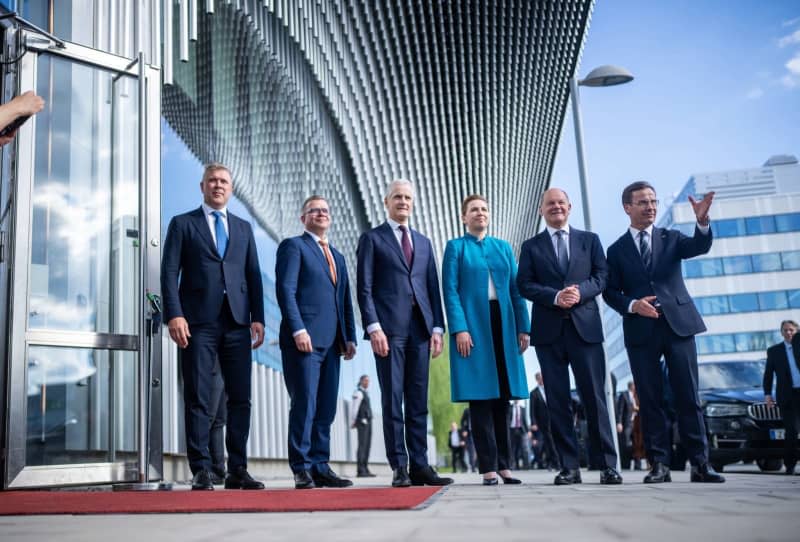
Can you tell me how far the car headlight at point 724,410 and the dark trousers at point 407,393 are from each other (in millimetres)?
4845

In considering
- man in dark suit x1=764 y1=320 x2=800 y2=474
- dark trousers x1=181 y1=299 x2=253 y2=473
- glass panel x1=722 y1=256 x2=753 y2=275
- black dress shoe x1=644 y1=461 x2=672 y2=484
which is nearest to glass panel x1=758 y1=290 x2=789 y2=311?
glass panel x1=722 y1=256 x2=753 y2=275

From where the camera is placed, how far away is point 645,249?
5379 millimetres

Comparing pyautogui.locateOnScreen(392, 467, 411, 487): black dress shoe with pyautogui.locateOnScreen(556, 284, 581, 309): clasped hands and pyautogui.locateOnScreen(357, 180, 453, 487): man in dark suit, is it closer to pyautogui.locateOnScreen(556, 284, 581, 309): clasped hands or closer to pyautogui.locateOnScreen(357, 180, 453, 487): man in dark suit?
pyautogui.locateOnScreen(357, 180, 453, 487): man in dark suit

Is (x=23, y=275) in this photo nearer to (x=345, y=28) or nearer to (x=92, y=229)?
(x=92, y=229)

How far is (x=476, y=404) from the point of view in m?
5.68

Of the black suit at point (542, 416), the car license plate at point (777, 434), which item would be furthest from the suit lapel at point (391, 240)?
the black suit at point (542, 416)

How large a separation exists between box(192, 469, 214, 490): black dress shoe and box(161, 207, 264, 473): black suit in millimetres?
44

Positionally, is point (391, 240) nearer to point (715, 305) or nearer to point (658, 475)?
point (658, 475)

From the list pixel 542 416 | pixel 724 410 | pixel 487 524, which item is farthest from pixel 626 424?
pixel 487 524

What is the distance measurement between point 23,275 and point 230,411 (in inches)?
62.7

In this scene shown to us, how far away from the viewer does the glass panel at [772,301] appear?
63.6 meters

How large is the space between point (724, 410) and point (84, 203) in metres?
6.79

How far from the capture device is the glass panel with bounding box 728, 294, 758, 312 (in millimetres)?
64188

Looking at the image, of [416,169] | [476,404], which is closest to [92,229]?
[476,404]
